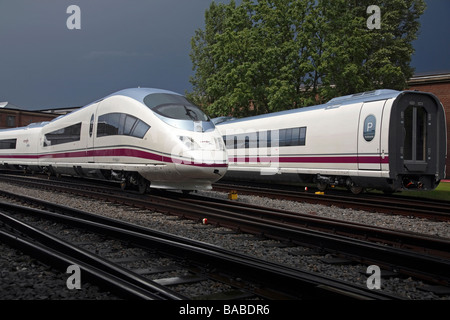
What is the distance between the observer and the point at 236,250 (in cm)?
545

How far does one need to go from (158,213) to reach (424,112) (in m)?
8.34

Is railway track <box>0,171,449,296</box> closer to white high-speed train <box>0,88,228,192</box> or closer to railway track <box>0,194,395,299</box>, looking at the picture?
railway track <box>0,194,395,299</box>

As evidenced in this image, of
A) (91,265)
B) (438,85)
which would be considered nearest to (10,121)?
(438,85)

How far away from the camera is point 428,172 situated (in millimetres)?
11891

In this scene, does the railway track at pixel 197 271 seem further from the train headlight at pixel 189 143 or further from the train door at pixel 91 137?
the train door at pixel 91 137

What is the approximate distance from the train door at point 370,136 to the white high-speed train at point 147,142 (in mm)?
4259

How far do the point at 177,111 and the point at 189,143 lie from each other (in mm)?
1302

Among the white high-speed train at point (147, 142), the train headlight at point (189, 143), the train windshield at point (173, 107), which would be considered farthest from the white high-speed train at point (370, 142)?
the train headlight at point (189, 143)

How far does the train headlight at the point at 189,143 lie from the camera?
9.91 m

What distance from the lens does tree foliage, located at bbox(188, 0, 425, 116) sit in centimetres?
2323

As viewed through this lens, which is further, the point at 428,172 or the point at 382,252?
the point at 428,172

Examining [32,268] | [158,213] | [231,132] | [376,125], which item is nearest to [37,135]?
[231,132]

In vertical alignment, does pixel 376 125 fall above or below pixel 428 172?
above
